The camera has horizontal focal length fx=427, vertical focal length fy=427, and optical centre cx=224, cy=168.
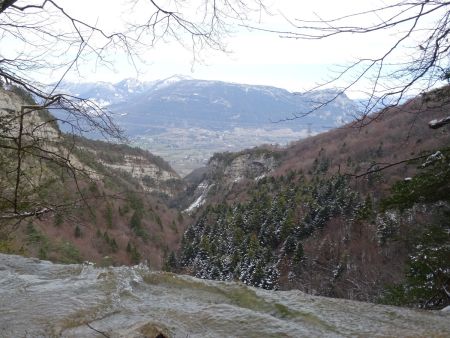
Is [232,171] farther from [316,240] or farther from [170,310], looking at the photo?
[170,310]

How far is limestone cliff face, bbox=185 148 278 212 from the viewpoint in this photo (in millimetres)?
117938

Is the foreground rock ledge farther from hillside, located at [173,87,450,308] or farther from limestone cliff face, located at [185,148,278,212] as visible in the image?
limestone cliff face, located at [185,148,278,212]

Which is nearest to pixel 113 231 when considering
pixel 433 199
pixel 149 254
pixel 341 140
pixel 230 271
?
pixel 149 254

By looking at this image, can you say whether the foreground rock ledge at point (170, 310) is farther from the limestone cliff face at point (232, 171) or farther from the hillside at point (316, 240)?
the limestone cliff face at point (232, 171)

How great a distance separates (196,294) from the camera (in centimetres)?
418

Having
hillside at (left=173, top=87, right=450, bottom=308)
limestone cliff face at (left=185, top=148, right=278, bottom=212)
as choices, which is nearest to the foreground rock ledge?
hillside at (left=173, top=87, right=450, bottom=308)

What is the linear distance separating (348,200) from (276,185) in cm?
3356

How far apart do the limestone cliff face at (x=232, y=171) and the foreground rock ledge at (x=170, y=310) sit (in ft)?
355

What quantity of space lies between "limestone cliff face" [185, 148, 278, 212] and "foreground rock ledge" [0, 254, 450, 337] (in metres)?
108

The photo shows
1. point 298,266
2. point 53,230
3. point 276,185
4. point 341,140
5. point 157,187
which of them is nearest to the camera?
point 298,266

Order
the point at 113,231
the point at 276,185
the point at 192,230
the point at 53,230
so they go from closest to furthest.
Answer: the point at 53,230 < the point at 113,231 < the point at 192,230 < the point at 276,185

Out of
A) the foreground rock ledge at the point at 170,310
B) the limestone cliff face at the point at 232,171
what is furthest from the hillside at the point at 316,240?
the limestone cliff face at the point at 232,171

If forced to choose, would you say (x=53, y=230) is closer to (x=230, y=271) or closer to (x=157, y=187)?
(x=230, y=271)

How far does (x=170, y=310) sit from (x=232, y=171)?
4828 inches
